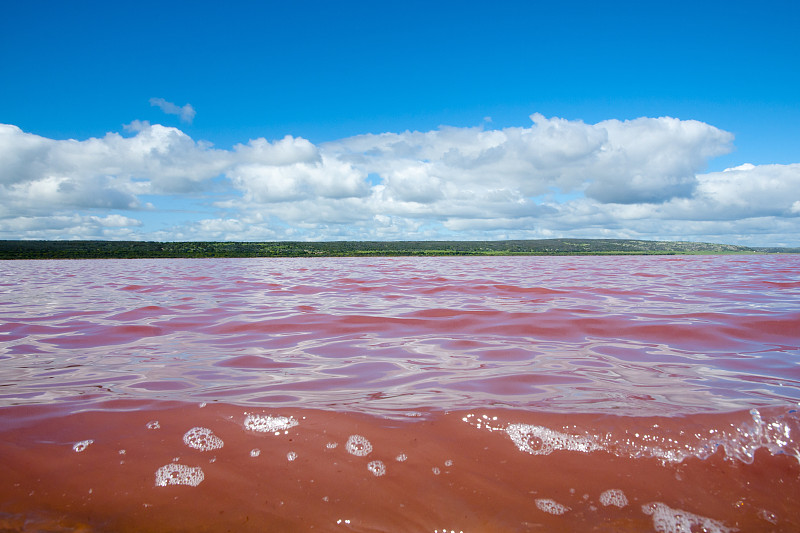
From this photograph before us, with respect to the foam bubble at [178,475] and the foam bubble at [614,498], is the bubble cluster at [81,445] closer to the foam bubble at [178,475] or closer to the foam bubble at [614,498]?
the foam bubble at [178,475]

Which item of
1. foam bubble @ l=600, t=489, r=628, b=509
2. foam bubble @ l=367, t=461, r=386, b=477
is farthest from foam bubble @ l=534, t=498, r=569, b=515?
foam bubble @ l=367, t=461, r=386, b=477

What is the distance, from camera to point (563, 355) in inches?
249

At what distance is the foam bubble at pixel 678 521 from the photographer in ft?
8.83

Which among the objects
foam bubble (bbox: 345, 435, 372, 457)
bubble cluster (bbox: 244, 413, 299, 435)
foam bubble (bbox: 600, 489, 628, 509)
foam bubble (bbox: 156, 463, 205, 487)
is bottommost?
foam bubble (bbox: 600, 489, 628, 509)

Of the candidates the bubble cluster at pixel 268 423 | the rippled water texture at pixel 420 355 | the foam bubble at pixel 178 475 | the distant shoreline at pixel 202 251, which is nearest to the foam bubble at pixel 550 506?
the rippled water texture at pixel 420 355

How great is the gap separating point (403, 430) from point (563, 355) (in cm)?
350

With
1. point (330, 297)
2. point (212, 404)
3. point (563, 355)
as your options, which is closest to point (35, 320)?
point (330, 297)

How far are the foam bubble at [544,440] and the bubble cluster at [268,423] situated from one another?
6.41 ft

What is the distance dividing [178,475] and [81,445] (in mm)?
1028

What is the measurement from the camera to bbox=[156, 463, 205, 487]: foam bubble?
3.16 meters

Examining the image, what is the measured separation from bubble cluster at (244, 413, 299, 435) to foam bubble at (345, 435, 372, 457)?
0.62 metres

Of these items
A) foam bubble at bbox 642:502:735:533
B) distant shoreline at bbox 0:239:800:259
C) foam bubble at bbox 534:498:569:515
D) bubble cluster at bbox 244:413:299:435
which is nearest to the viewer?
foam bubble at bbox 642:502:735:533

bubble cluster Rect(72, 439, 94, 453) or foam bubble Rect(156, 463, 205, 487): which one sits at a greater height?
bubble cluster Rect(72, 439, 94, 453)

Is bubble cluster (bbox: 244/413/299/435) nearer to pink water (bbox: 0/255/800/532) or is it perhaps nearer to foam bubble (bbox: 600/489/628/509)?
pink water (bbox: 0/255/800/532)
